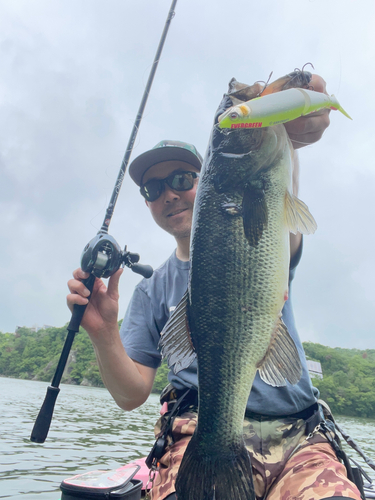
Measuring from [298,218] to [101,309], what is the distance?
1.54 metres

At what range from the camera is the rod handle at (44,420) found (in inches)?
101

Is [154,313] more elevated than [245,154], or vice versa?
[245,154]

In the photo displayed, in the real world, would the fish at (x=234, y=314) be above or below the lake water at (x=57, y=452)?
above

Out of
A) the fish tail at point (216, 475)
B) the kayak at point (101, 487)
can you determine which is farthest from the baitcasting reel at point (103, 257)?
the kayak at point (101, 487)

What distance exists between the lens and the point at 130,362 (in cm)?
290

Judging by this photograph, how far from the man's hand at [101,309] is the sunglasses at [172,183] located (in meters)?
0.88

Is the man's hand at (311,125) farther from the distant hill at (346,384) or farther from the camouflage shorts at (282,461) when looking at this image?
the distant hill at (346,384)

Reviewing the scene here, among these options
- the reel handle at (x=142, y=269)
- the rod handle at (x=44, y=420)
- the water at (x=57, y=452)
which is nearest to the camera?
the rod handle at (x=44, y=420)

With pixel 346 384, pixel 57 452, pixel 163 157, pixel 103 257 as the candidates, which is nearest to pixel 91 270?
pixel 103 257

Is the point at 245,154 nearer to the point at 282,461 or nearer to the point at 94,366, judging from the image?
the point at 282,461

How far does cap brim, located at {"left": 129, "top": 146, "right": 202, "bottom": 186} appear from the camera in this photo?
11.1 feet

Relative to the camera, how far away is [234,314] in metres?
1.84

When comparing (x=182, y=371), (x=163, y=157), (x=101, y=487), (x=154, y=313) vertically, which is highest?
(x=163, y=157)

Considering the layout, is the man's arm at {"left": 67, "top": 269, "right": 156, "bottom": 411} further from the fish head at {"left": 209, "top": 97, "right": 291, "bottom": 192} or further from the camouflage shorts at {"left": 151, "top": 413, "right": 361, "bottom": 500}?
the fish head at {"left": 209, "top": 97, "right": 291, "bottom": 192}
